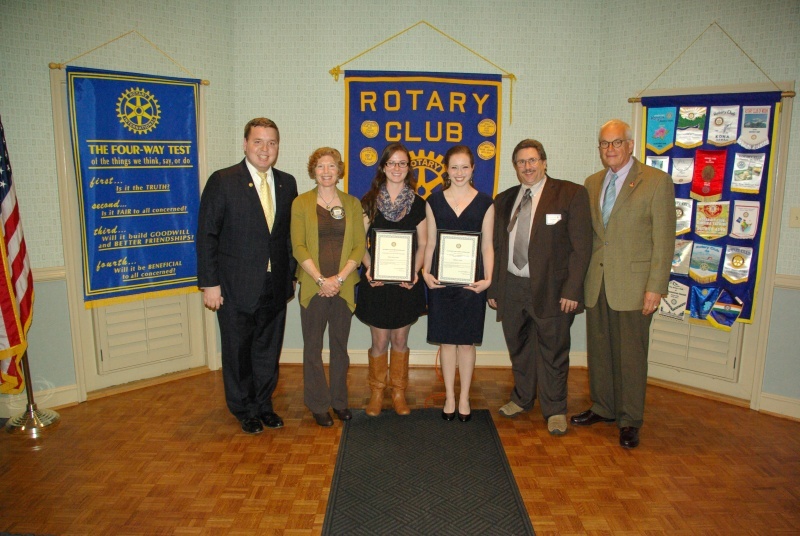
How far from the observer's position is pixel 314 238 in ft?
11.0

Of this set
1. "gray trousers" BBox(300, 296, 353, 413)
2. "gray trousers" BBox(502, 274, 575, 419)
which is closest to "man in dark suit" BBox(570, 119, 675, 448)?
"gray trousers" BBox(502, 274, 575, 419)

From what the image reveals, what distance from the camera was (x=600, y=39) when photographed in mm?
4445

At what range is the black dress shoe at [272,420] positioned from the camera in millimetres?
3557

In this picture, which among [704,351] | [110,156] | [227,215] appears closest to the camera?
[227,215]

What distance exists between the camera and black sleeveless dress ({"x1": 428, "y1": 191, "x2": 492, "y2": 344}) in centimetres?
337

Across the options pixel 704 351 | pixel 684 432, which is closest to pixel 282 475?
pixel 684 432

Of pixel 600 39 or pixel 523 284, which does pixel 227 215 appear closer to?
pixel 523 284

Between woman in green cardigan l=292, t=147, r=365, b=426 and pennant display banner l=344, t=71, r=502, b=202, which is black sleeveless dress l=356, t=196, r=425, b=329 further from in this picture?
pennant display banner l=344, t=71, r=502, b=202

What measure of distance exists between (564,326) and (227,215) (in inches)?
84.2

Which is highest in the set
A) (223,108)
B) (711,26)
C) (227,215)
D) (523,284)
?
(711,26)

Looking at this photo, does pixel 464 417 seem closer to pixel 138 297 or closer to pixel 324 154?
pixel 324 154

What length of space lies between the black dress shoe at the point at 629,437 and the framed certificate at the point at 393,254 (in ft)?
5.18

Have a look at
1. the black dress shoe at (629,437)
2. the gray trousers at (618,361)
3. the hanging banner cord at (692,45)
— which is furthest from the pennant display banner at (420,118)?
the black dress shoe at (629,437)

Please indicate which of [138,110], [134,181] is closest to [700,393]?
[134,181]
